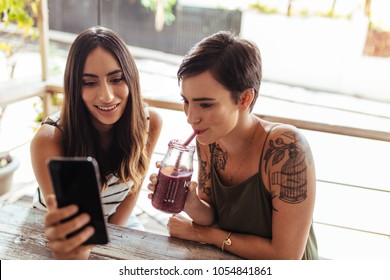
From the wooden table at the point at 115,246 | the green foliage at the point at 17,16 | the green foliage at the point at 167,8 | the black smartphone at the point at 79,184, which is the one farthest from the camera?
the green foliage at the point at 167,8

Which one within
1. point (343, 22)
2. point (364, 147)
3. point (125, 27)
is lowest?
point (364, 147)

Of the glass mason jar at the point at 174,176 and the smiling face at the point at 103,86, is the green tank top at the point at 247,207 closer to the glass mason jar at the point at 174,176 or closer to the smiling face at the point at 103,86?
the glass mason jar at the point at 174,176

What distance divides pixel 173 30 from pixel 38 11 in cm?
Answer: 595

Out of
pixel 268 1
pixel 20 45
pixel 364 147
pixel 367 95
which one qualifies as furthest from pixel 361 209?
pixel 268 1

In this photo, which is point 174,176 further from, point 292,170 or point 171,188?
point 292,170

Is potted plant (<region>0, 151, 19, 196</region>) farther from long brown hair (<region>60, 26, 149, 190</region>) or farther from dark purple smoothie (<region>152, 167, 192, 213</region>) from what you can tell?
dark purple smoothie (<region>152, 167, 192, 213</region>)

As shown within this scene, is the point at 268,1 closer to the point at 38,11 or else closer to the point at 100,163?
the point at 38,11

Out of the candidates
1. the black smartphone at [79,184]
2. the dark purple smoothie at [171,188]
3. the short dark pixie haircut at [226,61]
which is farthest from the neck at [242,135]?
the black smartphone at [79,184]

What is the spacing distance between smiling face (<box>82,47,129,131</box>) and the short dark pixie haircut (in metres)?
0.40

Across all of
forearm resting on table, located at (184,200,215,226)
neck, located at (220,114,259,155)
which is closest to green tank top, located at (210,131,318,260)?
forearm resting on table, located at (184,200,215,226)

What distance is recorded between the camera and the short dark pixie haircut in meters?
1.16

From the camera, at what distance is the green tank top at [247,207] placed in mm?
1271

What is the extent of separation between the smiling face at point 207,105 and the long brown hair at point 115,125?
46cm
